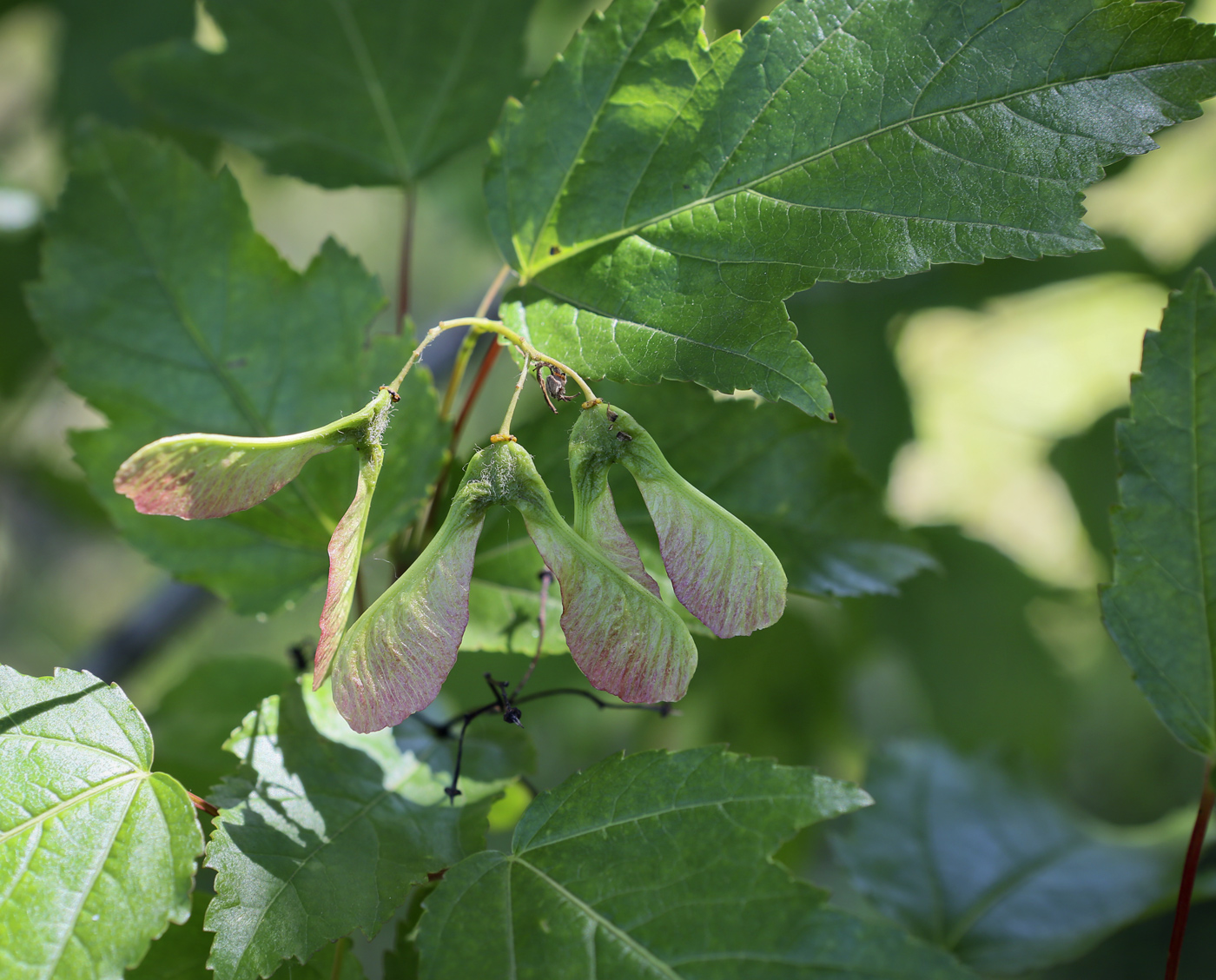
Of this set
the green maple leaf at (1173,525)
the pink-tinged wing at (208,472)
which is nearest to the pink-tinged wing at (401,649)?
the pink-tinged wing at (208,472)

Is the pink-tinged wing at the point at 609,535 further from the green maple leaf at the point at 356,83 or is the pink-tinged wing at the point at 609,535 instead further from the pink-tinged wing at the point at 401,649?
the green maple leaf at the point at 356,83

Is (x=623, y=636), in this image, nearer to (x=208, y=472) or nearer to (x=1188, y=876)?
(x=208, y=472)

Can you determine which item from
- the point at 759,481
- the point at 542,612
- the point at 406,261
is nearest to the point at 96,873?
the point at 542,612

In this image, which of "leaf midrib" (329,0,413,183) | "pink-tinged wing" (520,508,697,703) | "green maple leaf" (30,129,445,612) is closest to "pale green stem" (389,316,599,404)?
"pink-tinged wing" (520,508,697,703)

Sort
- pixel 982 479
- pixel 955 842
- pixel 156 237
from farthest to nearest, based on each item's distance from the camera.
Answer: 1. pixel 982 479
2. pixel 955 842
3. pixel 156 237

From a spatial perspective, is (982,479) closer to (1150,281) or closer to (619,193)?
(1150,281)

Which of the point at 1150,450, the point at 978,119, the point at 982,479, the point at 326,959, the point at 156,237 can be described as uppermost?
the point at 978,119

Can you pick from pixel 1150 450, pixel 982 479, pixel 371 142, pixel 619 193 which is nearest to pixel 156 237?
pixel 371 142

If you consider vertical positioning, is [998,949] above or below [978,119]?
below
